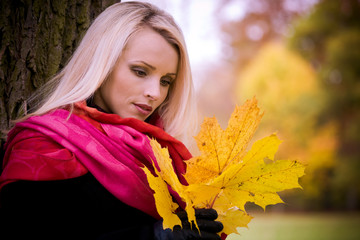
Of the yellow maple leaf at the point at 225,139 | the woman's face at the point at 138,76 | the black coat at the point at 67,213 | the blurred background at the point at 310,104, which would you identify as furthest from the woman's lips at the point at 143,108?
the blurred background at the point at 310,104

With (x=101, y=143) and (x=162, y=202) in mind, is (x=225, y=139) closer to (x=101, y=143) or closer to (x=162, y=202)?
(x=162, y=202)

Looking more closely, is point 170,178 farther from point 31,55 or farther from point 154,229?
point 31,55

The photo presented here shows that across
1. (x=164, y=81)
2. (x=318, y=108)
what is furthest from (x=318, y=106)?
(x=164, y=81)

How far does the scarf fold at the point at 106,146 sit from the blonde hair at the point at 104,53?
0.09m

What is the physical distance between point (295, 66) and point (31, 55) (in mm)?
15225

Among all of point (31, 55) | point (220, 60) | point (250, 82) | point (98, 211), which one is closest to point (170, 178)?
point (98, 211)

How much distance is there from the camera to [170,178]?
3.01 feet

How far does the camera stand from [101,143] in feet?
3.77

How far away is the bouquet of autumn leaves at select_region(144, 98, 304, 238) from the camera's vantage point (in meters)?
0.90

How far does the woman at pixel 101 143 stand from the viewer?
0.99 metres

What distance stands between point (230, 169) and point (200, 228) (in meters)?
0.22

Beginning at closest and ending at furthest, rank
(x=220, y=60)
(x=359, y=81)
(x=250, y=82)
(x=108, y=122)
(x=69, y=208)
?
(x=69, y=208) < (x=108, y=122) < (x=359, y=81) < (x=250, y=82) < (x=220, y=60)

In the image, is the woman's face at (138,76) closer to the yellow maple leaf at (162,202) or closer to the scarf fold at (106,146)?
the scarf fold at (106,146)

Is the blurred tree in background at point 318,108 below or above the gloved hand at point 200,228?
above
